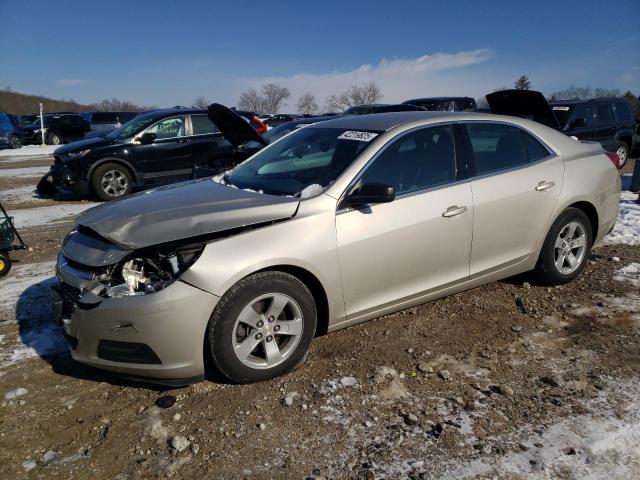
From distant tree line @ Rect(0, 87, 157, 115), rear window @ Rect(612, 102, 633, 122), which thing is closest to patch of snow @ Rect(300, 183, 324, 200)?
rear window @ Rect(612, 102, 633, 122)

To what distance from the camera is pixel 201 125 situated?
10.0 m

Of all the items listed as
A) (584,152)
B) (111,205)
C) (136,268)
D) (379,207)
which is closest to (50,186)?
(111,205)

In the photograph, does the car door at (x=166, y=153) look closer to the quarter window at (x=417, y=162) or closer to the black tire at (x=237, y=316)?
the quarter window at (x=417, y=162)

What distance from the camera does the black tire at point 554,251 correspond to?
4340 millimetres

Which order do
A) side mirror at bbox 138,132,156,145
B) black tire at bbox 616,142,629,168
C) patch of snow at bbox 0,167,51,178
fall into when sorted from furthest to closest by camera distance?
1. patch of snow at bbox 0,167,51,178
2. black tire at bbox 616,142,629,168
3. side mirror at bbox 138,132,156,145

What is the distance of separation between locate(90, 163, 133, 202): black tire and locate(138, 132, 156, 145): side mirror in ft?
2.02

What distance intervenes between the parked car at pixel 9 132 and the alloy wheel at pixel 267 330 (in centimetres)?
2495

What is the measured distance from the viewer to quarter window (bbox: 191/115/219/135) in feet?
32.6

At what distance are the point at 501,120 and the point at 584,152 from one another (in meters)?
0.98

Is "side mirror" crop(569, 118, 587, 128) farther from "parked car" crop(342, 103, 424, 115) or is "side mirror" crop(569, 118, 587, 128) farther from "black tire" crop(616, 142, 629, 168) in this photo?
"parked car" crop(342, 103, 424, 115)

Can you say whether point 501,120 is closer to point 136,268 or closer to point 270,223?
point 270,223

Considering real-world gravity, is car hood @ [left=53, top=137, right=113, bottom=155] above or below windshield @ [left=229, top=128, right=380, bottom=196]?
above

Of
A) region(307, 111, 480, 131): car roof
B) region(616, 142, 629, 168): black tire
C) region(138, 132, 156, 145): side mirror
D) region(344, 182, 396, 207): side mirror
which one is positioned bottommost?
region(344, 182, 396, 207): side mirror

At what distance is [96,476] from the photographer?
2.38m
